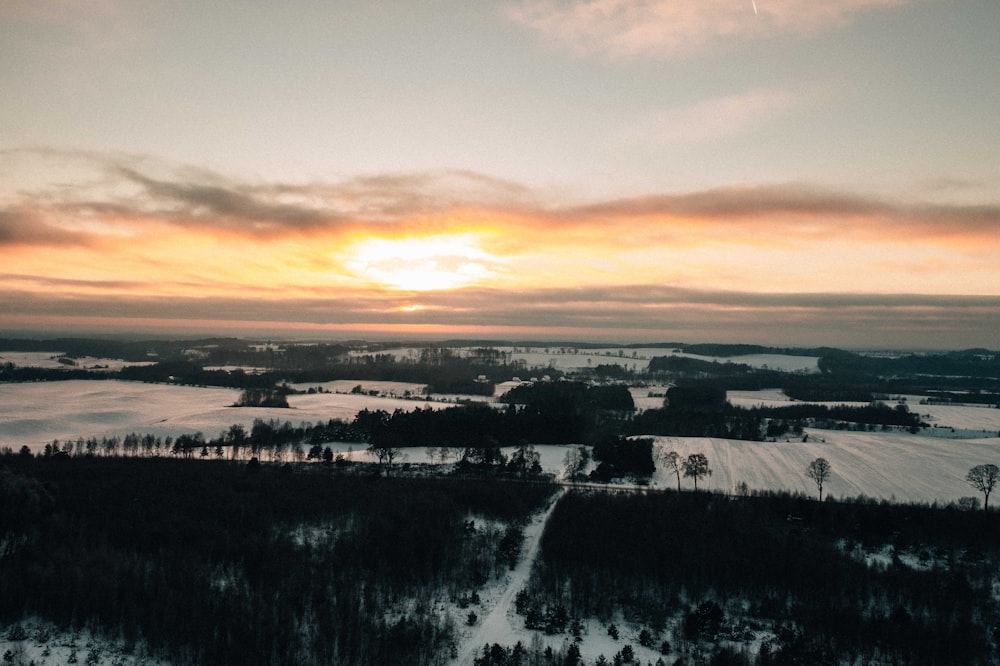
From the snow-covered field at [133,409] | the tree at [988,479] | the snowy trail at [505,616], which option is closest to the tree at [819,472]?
the tree at [988,479]

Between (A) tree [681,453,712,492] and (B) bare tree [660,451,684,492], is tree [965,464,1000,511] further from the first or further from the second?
(B) bare tree [660,451,684,492]

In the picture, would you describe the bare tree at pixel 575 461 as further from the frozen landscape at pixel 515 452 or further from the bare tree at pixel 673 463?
the bare tree at pixel 673 463

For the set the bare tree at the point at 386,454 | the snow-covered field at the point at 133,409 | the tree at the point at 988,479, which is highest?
the tree at the point at 988,479

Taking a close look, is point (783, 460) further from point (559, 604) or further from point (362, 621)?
point (362, 621)

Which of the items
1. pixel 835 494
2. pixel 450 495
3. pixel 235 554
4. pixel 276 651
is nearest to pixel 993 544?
pixel 835 494

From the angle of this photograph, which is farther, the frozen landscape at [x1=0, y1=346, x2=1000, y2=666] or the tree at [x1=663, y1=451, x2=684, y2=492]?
the tree at [x1=663, y1=451, x2=684, y2=492]

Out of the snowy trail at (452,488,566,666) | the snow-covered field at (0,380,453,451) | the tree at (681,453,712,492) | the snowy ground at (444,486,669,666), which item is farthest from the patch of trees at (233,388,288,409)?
the snowy ground at (444,486,669,666)

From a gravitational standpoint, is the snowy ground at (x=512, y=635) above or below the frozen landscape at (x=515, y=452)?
below

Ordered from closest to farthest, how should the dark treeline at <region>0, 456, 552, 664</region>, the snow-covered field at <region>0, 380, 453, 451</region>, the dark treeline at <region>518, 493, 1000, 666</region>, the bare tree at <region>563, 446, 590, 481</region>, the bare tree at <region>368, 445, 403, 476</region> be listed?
the dark treeline at <region>0, 456, 552, 664</region>, the dark treeline at <region>518, 493, 1000, 666</region>, the bare tree at <region>563, 446, 590, 481</region>, the bare tree at <region>368, 445, 403, 476</region>, the snow-covered field at <region>0, 380, 453, 451</region>
